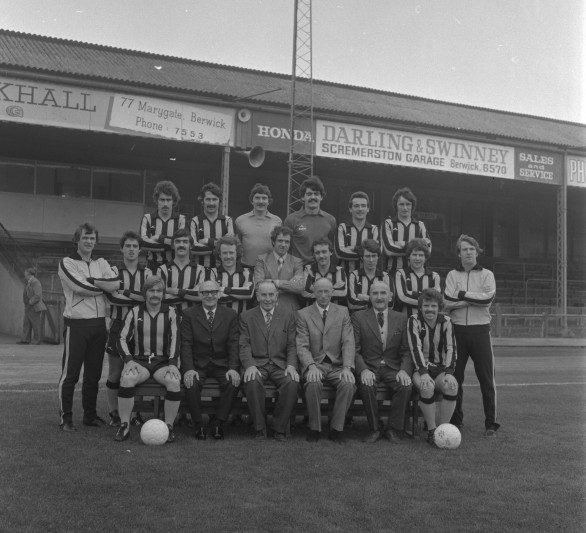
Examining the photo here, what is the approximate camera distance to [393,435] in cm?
675

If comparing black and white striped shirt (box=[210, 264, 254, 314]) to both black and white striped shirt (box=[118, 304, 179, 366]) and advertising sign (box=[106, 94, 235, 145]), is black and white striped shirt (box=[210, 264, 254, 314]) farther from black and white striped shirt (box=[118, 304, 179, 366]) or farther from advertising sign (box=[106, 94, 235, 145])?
advertising sign (box=[106, 94, 235, 145])

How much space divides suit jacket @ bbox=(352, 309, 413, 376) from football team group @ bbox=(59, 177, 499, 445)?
0.01 m

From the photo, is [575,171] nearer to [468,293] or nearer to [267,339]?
[468,293]

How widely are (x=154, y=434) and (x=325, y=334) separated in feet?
6.23

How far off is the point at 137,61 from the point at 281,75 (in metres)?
5.96

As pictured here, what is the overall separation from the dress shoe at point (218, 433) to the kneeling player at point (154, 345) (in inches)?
15.4

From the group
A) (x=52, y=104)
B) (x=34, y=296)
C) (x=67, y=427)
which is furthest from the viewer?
(x=52, y=104)

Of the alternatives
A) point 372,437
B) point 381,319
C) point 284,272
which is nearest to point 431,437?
point 372,437

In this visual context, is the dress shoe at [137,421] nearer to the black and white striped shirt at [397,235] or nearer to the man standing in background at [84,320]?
the man standing in background at [84,320]

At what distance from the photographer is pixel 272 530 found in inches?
161

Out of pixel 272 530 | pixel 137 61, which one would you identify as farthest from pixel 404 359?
pixel 137 61

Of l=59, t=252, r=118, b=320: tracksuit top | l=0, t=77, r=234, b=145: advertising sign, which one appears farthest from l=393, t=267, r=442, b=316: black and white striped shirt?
l=0, t=77, r=234, b=145: advertising sign

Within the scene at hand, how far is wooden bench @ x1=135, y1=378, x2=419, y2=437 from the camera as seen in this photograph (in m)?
6.59

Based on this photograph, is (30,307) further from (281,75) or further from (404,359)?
(281,75)
